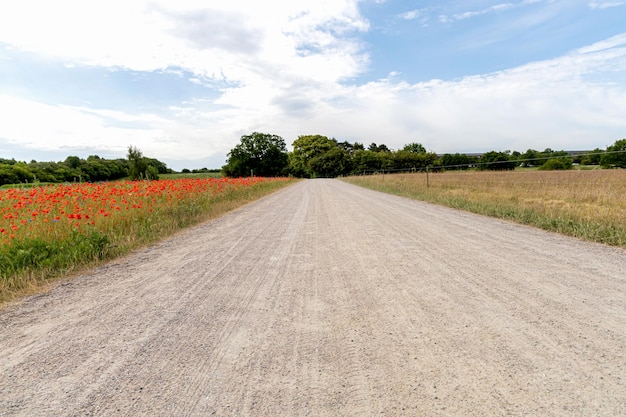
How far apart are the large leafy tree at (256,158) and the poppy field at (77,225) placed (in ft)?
191

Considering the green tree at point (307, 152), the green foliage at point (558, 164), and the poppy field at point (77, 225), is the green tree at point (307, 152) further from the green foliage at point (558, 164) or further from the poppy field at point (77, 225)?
the poppy field at point (77, 225)

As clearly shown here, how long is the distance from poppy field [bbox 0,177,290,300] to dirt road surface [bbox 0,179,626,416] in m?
0.59

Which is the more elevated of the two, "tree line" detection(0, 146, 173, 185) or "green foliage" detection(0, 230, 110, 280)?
"tree line" detection(0, 146, 173, 185)

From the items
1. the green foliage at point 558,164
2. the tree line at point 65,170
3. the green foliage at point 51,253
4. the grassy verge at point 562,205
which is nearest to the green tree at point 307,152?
the tree line at point 65,170

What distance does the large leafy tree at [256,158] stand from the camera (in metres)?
67.5

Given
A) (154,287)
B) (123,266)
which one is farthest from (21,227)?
(154,287)

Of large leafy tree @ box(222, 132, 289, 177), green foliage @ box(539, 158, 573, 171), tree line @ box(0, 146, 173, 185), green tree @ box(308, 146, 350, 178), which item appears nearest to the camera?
green foliage @ box(539, 158, 573, 171)

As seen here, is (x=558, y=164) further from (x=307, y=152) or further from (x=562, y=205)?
(x=307, y=152)

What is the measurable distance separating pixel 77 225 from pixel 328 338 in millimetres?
5416

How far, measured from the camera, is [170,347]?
242cm

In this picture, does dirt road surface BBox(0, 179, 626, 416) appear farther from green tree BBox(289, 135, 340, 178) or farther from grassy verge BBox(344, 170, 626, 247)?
green tree BBox(289, 135, 340, 178)

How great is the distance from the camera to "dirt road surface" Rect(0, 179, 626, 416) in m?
1.83

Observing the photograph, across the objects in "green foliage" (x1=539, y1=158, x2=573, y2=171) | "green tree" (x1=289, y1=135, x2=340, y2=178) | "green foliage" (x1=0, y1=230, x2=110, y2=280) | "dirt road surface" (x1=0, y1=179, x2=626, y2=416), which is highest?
"green tree" (x1=289, y1=135, x2=340, y2=178)

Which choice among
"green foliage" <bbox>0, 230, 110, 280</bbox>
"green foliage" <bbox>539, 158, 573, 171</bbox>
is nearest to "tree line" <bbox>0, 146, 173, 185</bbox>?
"green foliage" <bbox>0, 230, 110, 280</bbox>
